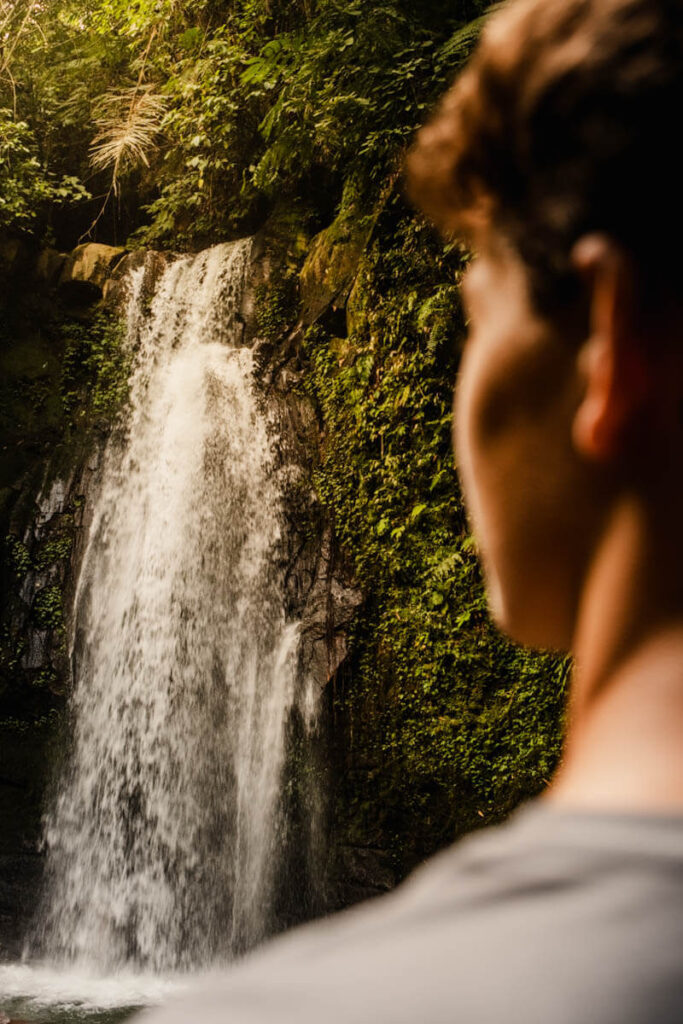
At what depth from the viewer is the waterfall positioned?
23.7 feet

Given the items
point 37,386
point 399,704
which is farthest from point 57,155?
point 399,704

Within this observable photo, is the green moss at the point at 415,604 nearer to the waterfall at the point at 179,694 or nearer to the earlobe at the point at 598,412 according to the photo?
the waterfall at the point at 179,694

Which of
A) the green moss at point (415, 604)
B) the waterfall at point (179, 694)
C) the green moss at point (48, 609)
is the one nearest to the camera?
the green moss at point (415, 604)

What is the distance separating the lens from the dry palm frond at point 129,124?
1012cm

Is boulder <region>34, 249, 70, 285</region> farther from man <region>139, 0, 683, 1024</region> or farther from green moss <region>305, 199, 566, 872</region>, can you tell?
man <region>139, 0, 683, 1024</region>

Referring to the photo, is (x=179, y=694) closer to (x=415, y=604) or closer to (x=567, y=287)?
(x=415, y=604)

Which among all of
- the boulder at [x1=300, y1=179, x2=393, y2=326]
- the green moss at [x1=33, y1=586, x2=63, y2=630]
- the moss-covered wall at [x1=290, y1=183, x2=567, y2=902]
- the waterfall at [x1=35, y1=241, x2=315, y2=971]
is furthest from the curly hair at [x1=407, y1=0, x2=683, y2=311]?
the green moss at [x1=33, y1=586, x2=63, y2=630]

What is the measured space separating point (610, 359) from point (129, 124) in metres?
11.2

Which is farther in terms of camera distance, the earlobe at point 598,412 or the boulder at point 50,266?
the boulder at point 50,266

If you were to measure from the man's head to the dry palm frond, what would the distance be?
404 inches

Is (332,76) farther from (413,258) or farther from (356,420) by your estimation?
(356,420)

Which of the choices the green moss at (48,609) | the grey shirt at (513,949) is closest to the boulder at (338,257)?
the green moss at (48,609)

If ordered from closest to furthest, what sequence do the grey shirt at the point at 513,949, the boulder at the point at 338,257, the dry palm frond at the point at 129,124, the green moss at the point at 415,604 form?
the grey shirt at the point at 513,949 < the green moss at the point at 415,604 < the boulder at the point at 338,257 < the dry palm frond at the point at 129,124

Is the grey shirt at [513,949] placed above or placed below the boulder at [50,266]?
below
